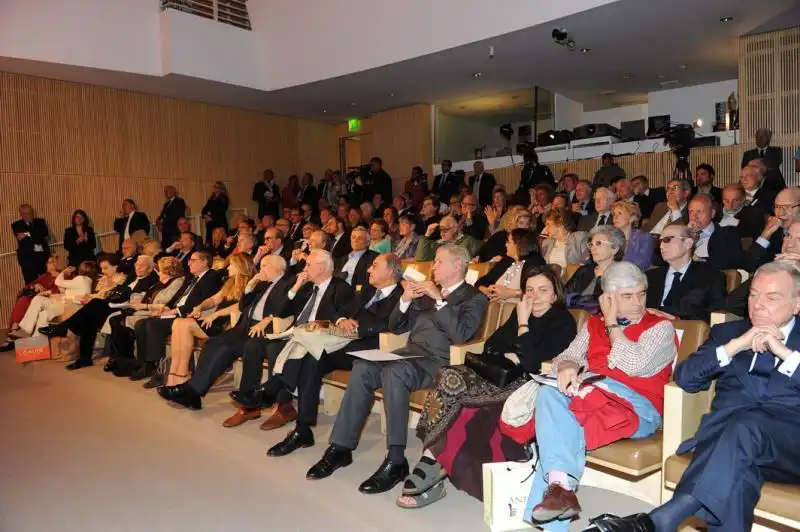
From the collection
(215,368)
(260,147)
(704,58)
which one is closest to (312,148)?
(260,147)

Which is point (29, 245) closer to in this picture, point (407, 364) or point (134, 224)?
point (134, 224)

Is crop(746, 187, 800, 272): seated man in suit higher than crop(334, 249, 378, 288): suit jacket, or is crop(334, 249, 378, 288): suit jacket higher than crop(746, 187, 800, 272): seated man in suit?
crop(746, 187, 800, 272): seated man in suit

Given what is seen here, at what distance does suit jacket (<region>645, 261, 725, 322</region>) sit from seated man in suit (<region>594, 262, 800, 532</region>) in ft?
3.13

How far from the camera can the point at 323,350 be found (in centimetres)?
366

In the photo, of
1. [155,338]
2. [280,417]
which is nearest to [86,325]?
[155,338]

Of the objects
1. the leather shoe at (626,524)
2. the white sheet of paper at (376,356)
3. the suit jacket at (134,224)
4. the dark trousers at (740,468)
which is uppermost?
the suit jacket at (134,224)

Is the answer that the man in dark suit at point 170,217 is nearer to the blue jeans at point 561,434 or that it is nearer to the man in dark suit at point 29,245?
the man in dark suit at point 29,245

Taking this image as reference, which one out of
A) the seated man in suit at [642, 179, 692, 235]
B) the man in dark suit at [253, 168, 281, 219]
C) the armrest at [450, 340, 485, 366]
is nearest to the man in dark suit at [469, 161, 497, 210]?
the man in dark suit at [253, 168, 281, 219]

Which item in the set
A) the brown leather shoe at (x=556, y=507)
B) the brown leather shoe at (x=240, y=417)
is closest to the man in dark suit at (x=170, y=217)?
the brown leather shoe at (x=240, y=417)

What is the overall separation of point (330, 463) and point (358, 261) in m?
2.85

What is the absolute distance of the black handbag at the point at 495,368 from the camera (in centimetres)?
285

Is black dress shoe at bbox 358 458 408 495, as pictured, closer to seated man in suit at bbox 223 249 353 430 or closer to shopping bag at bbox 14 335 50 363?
seated man in suit at bbox 223 249 353 430

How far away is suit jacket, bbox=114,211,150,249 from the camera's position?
9.38 meters

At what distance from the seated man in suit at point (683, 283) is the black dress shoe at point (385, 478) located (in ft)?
4.84
